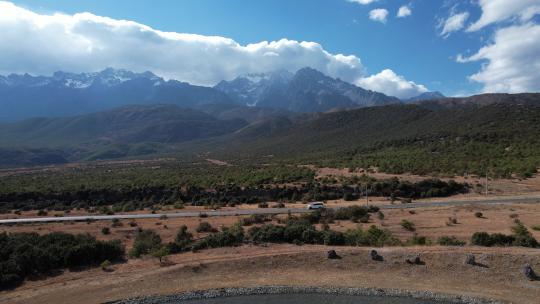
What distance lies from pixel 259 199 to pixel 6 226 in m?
29.6

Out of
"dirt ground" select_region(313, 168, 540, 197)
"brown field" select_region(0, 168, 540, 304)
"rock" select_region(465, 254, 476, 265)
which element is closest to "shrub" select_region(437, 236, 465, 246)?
"brown field" select_region(0, 168, 540, 304)

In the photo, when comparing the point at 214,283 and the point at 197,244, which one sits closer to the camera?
the point at 214,283

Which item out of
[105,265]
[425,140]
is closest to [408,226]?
[105,265]

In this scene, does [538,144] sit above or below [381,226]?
above

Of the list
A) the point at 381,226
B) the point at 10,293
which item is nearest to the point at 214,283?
the point at 10,293

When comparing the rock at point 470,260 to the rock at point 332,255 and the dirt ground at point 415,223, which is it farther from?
the rock at point 332,255

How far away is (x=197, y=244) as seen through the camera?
2884cm

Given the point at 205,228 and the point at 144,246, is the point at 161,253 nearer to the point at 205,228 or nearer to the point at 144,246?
the point at 144,246

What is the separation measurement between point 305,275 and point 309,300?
105 inches

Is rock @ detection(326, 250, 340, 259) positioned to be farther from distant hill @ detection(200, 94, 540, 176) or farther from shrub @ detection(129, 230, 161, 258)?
distant hill @ detection(200, 94, 540, 176)

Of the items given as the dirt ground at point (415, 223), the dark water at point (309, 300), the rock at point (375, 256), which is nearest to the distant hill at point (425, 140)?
the dirt ground at point (415, 223)

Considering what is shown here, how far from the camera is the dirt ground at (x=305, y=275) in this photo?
21500mm

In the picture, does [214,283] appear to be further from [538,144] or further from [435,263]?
[538,144]

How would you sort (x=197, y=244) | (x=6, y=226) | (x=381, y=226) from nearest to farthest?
(x=197, y=244)
(x=381, y=226)
(x=6, y=226)
